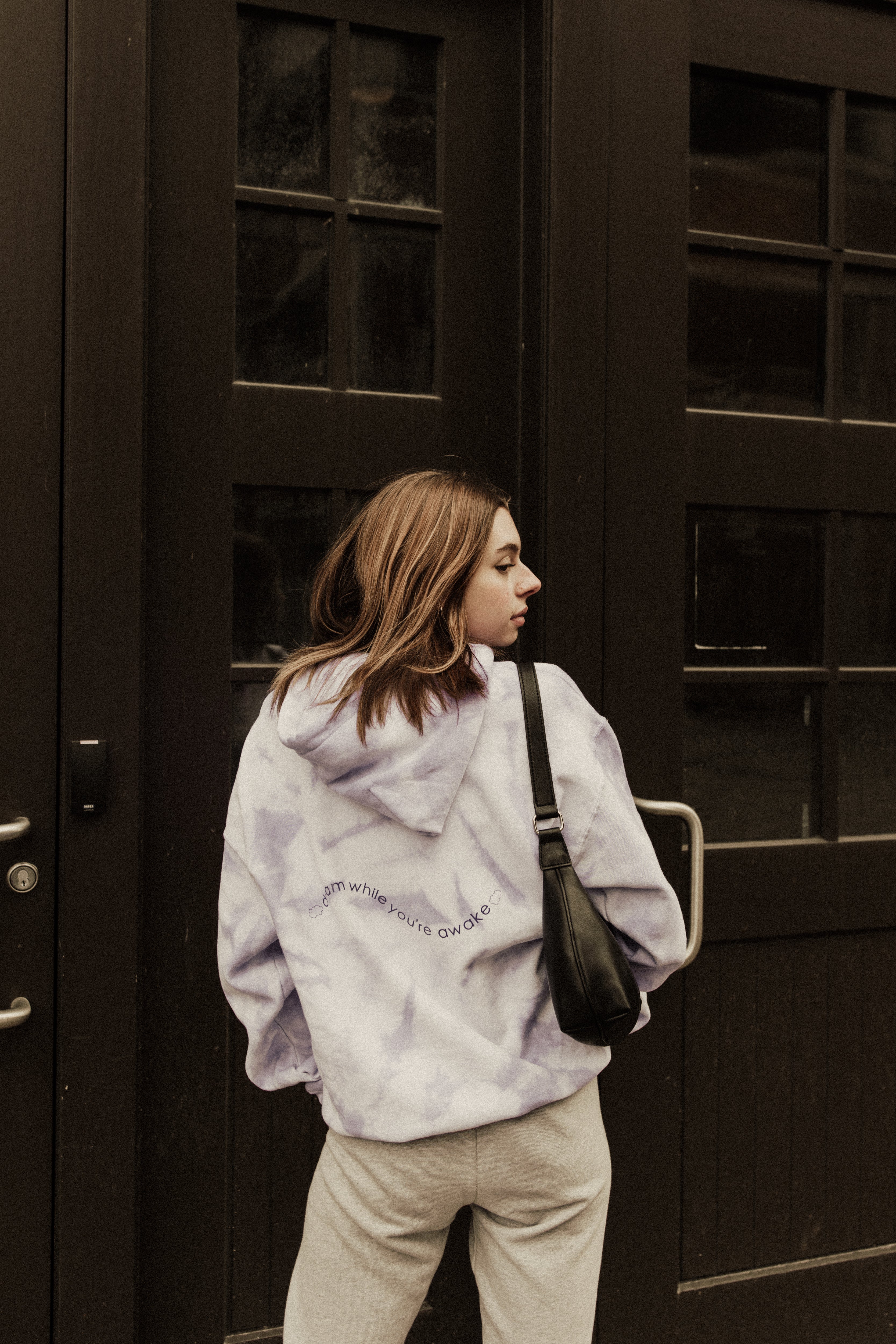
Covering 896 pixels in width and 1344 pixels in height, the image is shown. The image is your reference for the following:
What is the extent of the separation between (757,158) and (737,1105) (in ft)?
6.66

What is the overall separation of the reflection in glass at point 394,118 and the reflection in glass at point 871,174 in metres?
0.94

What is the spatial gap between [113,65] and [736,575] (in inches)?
60.4

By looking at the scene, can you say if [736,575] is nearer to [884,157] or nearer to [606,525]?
[606,525]

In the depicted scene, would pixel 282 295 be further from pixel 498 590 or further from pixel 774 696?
pixel 774 696

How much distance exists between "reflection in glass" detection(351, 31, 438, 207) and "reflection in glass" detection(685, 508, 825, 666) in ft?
2.90

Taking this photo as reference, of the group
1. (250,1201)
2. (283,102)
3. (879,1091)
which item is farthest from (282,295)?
(879,1091)

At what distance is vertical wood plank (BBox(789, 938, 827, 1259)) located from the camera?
228 centimetres

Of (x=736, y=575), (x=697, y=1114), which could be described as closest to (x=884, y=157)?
(x=736, y=575)

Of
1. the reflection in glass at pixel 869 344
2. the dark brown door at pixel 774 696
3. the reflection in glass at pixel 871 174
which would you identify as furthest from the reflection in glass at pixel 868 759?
the reflection in glass at pixel 871 174

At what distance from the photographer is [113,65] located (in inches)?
72.1

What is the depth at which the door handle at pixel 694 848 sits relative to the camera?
2002 mm

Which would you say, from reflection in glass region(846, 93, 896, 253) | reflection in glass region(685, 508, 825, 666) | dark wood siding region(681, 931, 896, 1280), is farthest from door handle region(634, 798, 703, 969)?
reflection in glass region(846, 93, 896, 253)

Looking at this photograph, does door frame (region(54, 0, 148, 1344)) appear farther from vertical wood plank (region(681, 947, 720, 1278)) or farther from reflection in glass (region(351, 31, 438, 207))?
vertical wood plank (region(681, 947, 720, 1278))

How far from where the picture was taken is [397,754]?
1342 mm
